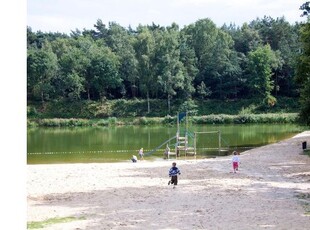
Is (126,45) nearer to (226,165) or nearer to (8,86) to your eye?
(226,165)

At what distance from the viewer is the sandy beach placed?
1209 centimetres

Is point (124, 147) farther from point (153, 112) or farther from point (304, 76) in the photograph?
point (153, 112)

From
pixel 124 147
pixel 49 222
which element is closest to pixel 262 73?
pixel 124 147

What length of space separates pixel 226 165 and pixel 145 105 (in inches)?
2054

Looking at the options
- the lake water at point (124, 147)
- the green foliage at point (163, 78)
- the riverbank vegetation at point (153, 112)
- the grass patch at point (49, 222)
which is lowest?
the grass patch at point (49, 222)

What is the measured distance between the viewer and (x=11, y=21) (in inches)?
103

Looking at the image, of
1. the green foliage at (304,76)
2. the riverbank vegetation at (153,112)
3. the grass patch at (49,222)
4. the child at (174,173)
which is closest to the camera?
the grass patch at (49,222)

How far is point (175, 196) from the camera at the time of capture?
16266mm

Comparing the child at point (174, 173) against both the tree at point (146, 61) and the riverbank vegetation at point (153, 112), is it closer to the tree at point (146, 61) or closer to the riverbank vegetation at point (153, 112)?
the riverbank vegetation at point (153, 112)

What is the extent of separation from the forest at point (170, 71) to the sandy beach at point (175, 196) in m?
50.8

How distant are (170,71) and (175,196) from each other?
60.2 metres

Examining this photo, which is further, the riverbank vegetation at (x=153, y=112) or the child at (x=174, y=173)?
the riverbank vegetation at (x=153, y=112)

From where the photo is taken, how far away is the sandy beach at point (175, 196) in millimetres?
12086

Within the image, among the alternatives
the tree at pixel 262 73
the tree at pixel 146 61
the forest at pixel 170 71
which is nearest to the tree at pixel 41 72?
the forest at pixel 170 71
